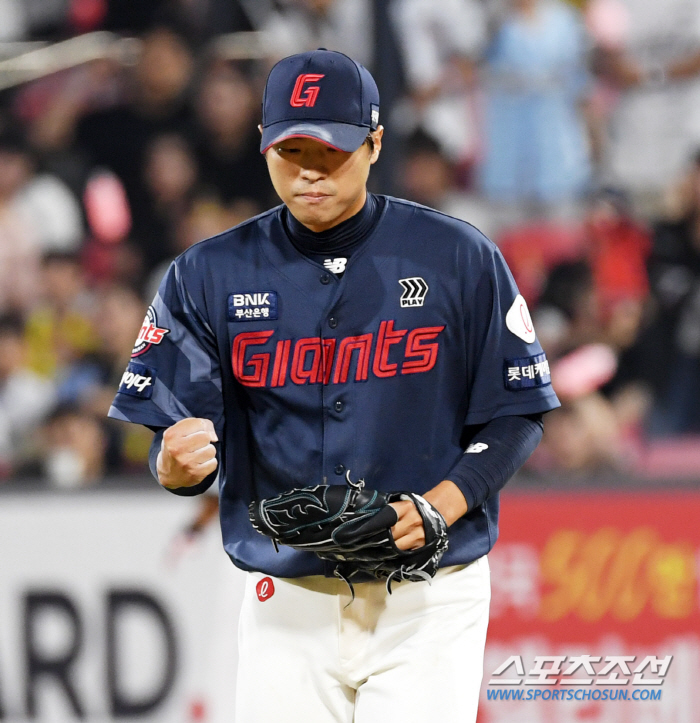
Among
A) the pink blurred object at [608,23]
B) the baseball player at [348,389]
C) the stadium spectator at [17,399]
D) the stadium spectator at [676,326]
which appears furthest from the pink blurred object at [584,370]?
the baseball player at [348,389]

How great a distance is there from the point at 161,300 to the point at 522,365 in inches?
31.8

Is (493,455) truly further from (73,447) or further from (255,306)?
(73,447)

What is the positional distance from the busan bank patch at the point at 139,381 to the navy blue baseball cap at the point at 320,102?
21.4 inches

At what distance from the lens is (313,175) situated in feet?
7.61

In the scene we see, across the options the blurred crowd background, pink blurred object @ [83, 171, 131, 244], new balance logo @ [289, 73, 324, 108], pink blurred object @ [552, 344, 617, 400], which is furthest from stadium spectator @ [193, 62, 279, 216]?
new balance logo @ [289, 73, 324, 108]

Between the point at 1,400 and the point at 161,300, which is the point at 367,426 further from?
the point at 1,400

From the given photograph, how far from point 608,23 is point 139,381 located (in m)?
3.68

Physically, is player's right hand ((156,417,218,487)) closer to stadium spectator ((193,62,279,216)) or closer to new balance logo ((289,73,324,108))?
new balance logo ((289,73,324,108))

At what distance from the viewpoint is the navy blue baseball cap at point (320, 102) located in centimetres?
228

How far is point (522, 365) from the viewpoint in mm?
2445

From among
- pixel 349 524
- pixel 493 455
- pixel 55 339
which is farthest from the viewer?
pixel 55 339

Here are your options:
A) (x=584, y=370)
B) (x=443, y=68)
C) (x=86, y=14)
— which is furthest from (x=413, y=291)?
A: (x=86, y=14)

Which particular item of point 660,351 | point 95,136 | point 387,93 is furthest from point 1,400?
point 660,351

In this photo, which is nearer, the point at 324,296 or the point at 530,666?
the point at 324,296
